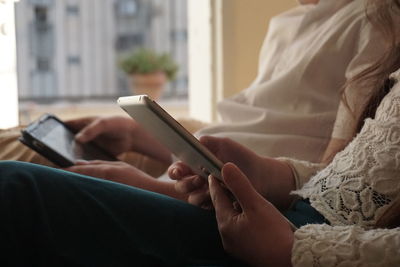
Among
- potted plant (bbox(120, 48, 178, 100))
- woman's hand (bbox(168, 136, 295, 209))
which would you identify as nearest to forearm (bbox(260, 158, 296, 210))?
woman's hand (bbox(168, 136, 295, 209))

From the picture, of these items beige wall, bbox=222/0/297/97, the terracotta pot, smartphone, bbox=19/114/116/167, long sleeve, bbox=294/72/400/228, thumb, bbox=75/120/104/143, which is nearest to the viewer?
long sleeve, bbox=294/72/400/228

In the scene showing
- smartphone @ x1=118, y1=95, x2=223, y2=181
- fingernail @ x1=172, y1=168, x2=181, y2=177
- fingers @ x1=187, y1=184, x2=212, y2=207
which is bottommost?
fingers @ x1=187, y1=184, x2=212, y2=207

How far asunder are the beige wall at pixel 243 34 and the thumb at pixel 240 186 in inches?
60.0

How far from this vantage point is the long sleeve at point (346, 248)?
0.61m

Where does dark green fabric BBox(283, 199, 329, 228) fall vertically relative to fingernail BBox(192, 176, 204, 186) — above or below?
below

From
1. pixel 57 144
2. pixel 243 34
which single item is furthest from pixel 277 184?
pixel 243 34

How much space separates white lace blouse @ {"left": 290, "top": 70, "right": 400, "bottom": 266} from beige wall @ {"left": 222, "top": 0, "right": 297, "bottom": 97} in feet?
4.41

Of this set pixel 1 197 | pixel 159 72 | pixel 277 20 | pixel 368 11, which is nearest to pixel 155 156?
pixel 277 20

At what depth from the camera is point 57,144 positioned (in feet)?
3.57

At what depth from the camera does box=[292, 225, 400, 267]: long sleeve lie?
608 mm

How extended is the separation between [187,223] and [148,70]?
7.42 feet

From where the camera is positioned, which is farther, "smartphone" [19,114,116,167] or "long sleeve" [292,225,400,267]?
"smartphone" [19,114,116,167]

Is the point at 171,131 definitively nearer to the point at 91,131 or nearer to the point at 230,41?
the point at 91,131

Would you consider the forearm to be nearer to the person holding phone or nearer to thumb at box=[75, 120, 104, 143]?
the person holding phone
